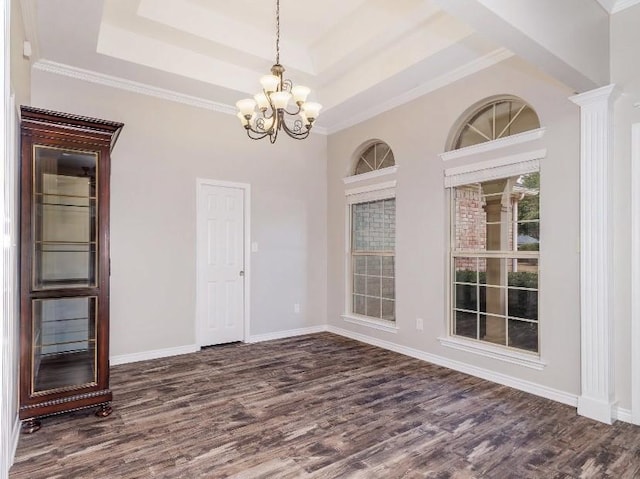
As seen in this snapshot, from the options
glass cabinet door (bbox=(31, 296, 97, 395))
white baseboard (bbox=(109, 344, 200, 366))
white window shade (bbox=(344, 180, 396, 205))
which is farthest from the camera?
white window shade (bbox=(344, 180, 396, 205))

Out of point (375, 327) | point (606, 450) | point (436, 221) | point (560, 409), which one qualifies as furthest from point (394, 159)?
point (606, 450)

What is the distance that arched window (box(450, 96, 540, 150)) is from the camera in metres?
3.63

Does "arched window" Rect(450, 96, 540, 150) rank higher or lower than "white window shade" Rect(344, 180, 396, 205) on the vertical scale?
higher

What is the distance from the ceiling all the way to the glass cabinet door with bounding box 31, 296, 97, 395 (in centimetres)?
234

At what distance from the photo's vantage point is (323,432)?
2715 mm

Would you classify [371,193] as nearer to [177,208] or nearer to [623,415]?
[177,208]

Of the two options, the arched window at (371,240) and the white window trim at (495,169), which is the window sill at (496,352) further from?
the white window trim at (495,169)

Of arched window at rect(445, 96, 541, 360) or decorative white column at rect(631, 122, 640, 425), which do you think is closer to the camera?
decorative white column at rect(631, 122, 640, 425)

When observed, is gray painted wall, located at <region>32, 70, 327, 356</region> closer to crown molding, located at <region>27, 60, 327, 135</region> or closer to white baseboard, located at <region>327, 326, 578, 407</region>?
crown molding, located at <region>27, 60, 327, 135</region>

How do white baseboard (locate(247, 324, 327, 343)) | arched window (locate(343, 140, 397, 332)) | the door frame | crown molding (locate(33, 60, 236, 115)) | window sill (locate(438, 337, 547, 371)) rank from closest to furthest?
window sill (locate(438, 337, 547, 371)) < crown molding (locate(33, 60, 236, 115)) < the door frame < arched window (locate(343, 140, 397, 332)) < white baseboard (locate(247, 324, 327, 343))

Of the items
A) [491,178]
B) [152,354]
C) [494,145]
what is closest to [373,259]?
[491,178]

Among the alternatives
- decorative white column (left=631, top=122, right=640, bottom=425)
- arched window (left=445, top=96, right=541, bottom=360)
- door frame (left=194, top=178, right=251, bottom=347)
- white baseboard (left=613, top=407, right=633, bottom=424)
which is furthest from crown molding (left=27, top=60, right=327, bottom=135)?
white baseboard (left=613, top=407, right=633, bottom=424)

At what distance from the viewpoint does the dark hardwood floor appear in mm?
2281

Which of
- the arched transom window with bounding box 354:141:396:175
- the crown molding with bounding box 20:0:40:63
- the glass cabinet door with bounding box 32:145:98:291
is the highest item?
the crown molding with bounding box 20:0:40:63
